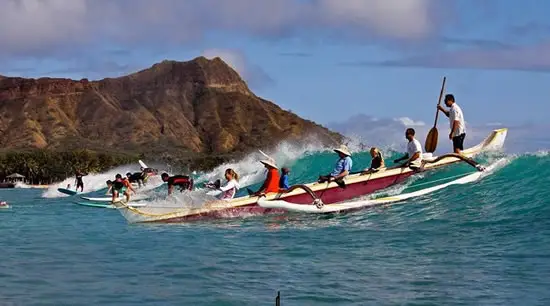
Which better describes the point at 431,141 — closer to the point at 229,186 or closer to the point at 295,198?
the point at 295,198

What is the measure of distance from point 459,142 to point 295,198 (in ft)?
15.5

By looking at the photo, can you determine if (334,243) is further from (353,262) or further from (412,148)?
(412,148)

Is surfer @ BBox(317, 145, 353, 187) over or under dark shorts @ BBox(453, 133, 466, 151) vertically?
under

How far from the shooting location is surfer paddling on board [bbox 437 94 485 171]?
20469mm

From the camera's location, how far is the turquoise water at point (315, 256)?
10.5m

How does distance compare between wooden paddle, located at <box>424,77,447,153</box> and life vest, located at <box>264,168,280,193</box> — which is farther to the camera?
A: wooden paddle, located at <box>424,77,447,153</box>

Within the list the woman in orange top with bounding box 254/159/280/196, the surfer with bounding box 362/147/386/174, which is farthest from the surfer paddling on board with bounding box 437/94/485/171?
the woman in orange top with bounding box 254/159/280/196

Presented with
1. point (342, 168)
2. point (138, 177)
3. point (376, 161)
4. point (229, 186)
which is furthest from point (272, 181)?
point (138, 177)

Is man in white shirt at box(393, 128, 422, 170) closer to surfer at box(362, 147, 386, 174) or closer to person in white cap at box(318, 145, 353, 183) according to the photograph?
surfer at box(362, 147, 386, 174)

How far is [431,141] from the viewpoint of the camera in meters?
22.6

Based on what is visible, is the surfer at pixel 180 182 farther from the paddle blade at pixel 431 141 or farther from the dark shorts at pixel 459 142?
the dark shorts at pixel 459 142

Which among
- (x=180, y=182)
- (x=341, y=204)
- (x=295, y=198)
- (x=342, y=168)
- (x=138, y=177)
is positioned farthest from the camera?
(x=138, y=177)

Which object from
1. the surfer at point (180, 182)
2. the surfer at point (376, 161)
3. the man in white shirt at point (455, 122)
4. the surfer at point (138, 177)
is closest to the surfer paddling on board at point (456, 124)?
the man in white shirt at point (455, 122)

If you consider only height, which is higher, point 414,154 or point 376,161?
point 414,154
